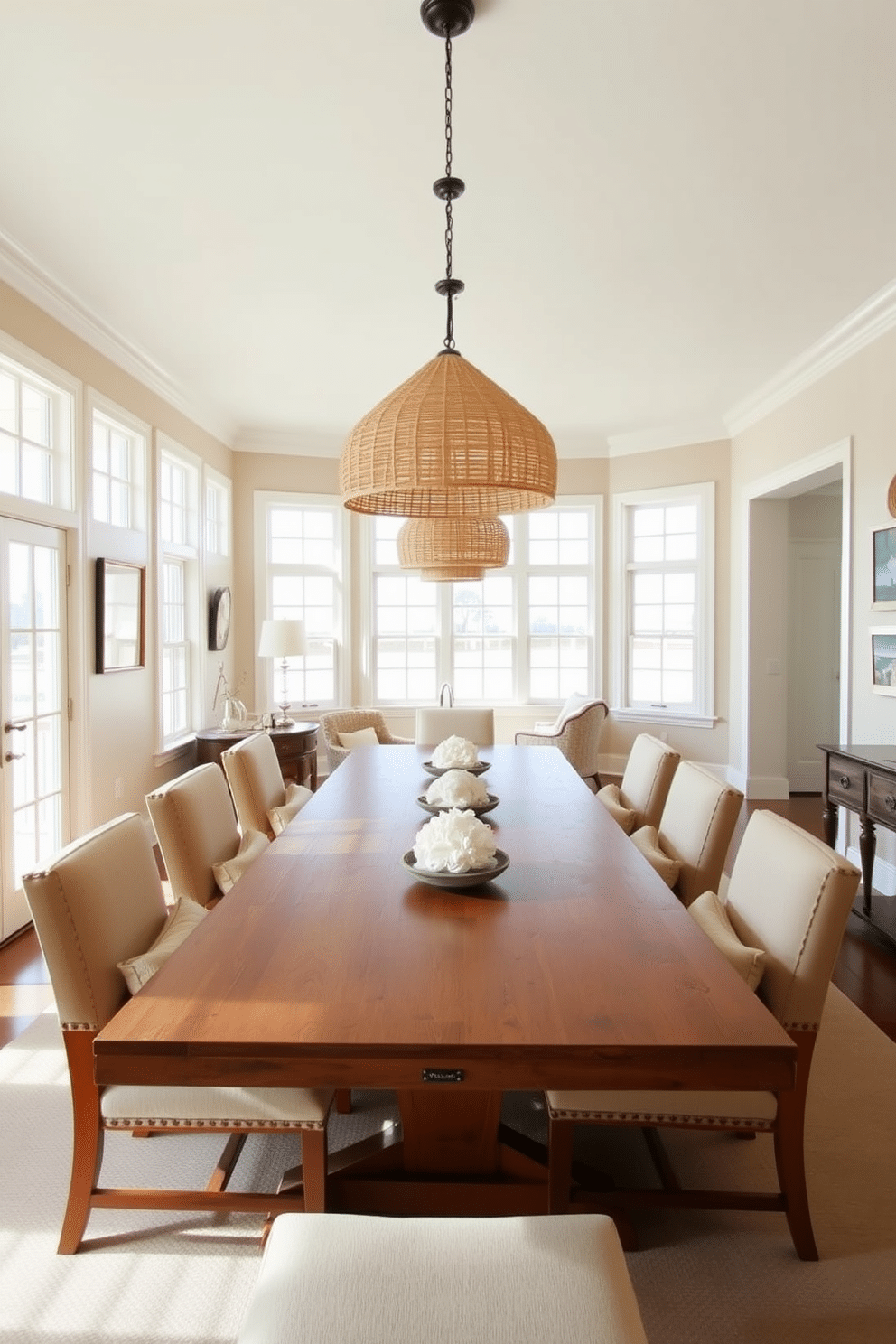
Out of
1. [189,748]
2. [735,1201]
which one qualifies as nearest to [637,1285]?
[735,1201]

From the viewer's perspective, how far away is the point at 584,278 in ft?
12.5

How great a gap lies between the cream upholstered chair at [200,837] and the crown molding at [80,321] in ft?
7.84

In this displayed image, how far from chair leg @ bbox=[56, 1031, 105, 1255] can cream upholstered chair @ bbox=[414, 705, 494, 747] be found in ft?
10.2

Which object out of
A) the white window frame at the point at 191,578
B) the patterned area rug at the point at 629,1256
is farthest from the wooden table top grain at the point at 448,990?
the white window frame at the point at 191,578

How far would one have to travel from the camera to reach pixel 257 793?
315 centimetres

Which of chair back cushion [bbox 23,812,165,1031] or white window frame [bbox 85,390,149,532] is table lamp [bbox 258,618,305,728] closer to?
white window frame [bbox 85,390,149,532]

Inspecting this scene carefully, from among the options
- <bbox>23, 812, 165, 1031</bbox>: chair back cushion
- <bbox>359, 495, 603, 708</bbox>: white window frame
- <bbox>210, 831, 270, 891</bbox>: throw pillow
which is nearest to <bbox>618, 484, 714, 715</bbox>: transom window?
<bbox>359, 495, 603, 708</bbox>: white window frame

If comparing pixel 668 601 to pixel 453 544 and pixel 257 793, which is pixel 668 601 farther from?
pixel 257 793

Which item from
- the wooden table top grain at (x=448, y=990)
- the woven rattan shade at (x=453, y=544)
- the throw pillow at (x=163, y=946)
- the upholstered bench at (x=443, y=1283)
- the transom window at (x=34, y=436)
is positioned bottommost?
the upholstered bench at (x=443, y=1283)

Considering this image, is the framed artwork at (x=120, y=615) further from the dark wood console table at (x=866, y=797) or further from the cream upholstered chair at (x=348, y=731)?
A: the dark wood console table at (x=866, y=797)

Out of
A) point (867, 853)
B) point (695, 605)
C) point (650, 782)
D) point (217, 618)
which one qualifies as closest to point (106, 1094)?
point (650, 782)

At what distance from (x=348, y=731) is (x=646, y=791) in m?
3.20

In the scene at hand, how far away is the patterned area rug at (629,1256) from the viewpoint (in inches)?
62.0

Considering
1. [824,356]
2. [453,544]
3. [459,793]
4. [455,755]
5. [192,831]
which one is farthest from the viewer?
[824,356]
